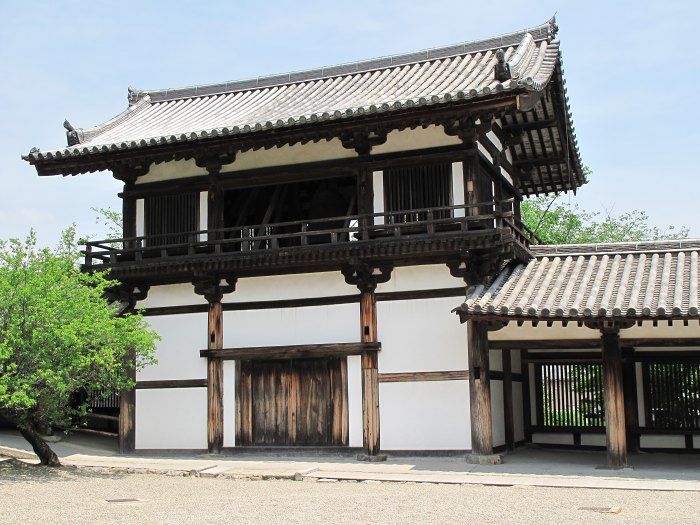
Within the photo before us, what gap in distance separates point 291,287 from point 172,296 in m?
2.79

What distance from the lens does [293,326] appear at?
1678cm

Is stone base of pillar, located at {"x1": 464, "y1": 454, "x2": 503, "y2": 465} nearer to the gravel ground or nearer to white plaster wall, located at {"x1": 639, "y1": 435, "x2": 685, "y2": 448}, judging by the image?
the gravel ground

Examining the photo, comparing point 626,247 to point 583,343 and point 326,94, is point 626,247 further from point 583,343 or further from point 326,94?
point 326,94

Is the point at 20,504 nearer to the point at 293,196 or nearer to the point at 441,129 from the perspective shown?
the point at 441,129

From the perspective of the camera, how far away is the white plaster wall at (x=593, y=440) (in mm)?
18203

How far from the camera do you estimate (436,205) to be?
1620 cm

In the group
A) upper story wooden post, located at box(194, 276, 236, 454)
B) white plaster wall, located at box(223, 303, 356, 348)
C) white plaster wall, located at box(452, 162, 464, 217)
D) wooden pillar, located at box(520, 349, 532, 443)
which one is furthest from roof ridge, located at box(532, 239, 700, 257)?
upper story wooden post, located at box(194, 276, 236, 454)

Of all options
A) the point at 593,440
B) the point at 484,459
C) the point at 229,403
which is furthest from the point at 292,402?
the point at 593,440

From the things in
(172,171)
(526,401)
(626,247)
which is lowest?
(526,401)

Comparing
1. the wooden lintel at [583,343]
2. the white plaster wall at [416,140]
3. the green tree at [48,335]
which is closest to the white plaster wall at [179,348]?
the green tree at [48,335]

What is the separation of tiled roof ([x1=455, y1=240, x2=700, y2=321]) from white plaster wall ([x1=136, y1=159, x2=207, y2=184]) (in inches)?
265

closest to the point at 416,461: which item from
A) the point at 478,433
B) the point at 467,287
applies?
the point at 478,433

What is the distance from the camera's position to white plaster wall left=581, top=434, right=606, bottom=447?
18.2m

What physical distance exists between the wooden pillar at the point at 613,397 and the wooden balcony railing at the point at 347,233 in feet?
8.78
